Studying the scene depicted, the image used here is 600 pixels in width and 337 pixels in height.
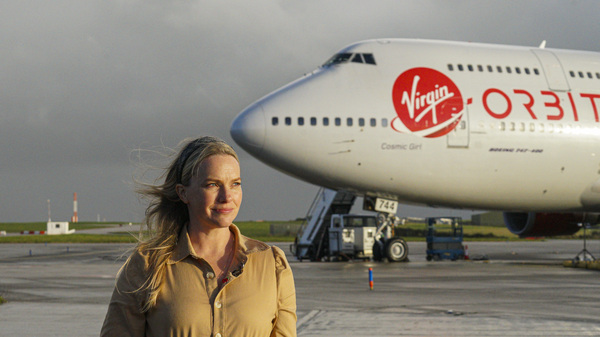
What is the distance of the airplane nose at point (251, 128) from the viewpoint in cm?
1938

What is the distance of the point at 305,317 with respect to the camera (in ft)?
32.1

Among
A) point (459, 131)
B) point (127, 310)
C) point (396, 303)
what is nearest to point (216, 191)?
point (127, 310)

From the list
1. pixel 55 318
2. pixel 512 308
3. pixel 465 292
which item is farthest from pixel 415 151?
pixel 55 318

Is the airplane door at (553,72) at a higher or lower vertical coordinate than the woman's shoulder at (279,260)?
higher

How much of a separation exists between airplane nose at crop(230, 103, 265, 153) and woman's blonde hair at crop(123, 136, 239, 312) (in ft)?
53.4

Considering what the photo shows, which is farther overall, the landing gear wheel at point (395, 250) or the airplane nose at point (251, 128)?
the landing gear wheel at point (395, 250)

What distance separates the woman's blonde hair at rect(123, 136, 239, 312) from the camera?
2.78 meters

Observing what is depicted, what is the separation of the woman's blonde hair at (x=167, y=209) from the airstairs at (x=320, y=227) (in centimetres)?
2324

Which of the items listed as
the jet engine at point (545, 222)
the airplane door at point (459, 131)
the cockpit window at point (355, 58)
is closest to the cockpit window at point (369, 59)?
the cockpit window at point (355, 58)

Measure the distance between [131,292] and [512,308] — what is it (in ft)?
30.2

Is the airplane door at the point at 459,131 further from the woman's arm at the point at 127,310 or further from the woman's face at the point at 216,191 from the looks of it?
the woman's arm at the point at 127,310

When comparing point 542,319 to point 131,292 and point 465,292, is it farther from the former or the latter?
point 131,292

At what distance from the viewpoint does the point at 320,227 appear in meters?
26.7

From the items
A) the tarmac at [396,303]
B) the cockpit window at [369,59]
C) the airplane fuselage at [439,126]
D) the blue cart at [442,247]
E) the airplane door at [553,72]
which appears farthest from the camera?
the blue cart at [442,247]
